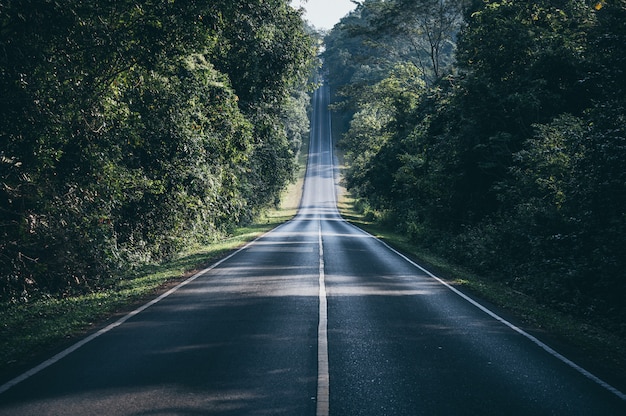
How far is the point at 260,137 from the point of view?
25.8 meters

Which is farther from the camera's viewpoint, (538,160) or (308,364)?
(538,160)

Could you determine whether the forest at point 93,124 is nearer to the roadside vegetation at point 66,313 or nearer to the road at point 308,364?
the roadside vegetation at point 66,313

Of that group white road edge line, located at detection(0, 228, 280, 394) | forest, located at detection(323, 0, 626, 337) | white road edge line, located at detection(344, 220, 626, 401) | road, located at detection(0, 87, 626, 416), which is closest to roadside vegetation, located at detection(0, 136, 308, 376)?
white road edge line, located at detection(0, 228, 280, 394)

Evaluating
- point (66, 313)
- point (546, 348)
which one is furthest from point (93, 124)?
point (546, 348)

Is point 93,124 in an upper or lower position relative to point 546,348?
upper

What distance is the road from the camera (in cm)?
584

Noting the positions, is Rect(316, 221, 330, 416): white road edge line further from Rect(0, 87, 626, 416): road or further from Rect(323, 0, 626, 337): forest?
Rect(323, 0, 626, 337): forest

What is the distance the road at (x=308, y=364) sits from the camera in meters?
5.84

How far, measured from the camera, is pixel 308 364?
7.25 meters

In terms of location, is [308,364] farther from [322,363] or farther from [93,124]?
[93,124]

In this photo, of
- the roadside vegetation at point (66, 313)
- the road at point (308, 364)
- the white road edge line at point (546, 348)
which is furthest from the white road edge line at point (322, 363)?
the roadside vegetation at point (66, 313)

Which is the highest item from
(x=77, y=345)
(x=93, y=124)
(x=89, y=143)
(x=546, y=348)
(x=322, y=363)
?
(x=93, y=124)

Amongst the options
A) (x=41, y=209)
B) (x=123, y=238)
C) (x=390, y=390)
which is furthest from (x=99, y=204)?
(x=390, y=390)

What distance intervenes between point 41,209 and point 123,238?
715cm
